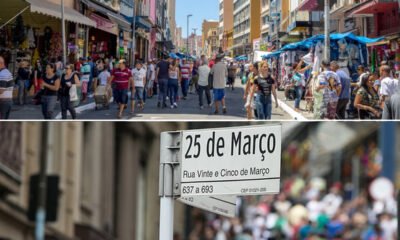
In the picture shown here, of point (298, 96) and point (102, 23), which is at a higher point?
point (102, 23)

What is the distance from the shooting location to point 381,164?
19.9 metres

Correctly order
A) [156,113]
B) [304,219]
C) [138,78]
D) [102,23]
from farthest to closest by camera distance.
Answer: [102,23], [304,219], [138,78], [156,113]

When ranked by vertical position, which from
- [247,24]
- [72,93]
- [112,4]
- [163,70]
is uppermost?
[247,24]

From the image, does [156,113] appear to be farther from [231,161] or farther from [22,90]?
[231,161]

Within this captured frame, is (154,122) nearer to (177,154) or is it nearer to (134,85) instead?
(134,85)

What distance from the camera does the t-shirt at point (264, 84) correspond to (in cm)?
862

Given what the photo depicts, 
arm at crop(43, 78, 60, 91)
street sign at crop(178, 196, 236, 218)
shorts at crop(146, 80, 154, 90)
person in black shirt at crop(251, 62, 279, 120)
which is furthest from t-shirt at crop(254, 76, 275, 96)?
shorts at crop(146, 80, 154, 90)

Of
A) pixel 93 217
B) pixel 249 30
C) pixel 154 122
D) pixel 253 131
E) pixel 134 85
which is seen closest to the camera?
pixel 253 131

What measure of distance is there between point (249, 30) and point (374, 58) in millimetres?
36405

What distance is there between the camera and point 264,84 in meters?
8.62

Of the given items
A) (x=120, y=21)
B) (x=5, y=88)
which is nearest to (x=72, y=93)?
(x=5, y=88)

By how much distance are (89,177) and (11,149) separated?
5.45 feet

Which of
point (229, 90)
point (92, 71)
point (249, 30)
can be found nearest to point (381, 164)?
point (229, 90)

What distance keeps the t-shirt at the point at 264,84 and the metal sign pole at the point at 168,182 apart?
637 cm
